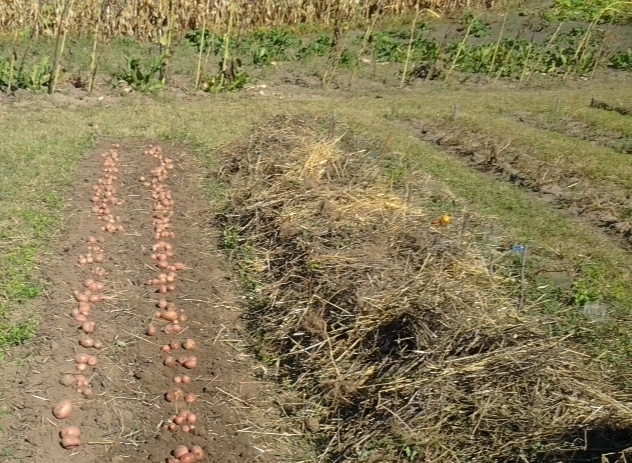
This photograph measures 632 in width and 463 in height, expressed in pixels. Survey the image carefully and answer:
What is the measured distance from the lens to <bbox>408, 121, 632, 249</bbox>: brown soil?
767 centimetres

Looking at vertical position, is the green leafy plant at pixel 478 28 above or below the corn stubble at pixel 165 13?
above

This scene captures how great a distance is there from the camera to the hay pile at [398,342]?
13.1 feet

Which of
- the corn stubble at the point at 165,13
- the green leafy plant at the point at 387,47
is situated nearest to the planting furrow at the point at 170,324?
the corn stubble at the point at 165,13

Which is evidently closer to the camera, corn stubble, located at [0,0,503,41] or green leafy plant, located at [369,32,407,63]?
corn stubble, located at [0,0,503,41]

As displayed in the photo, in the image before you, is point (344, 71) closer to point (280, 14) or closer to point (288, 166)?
point (280, 14)

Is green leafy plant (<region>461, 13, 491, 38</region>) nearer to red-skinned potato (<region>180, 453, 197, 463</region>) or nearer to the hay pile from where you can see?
the hay pile

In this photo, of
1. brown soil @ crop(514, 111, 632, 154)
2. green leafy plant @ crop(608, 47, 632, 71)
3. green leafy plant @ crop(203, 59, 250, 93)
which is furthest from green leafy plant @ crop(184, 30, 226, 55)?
green leafy plant @ crop(608, 47, 632, 71)

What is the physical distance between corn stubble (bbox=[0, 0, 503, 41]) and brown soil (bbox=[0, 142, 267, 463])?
23.2 feet

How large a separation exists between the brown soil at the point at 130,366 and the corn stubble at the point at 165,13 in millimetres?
7080

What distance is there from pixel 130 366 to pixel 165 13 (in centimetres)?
1080

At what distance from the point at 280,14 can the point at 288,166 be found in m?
9.65

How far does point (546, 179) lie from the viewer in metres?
8.52

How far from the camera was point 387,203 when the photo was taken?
21.2 ft

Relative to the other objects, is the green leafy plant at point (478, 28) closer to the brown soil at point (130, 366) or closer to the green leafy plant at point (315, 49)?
the green leafy plant at point (315, 49)
